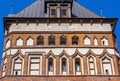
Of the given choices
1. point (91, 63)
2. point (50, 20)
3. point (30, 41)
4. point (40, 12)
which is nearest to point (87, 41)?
point (91, 63)

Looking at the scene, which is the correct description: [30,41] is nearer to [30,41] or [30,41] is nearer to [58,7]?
[30,41]

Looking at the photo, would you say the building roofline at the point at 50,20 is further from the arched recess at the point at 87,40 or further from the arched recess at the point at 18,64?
the arched recess at the point at 18,64

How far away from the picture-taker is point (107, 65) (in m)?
27.4

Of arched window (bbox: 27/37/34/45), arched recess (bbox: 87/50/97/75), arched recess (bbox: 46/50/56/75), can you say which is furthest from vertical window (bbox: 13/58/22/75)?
arched recess (bbox: 87/50/97/75)

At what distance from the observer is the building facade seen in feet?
87.3

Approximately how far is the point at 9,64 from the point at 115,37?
989 centimetres

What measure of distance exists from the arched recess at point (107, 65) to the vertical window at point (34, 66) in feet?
17.1

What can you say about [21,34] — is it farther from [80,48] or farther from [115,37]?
[115,37]

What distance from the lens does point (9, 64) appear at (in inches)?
1067

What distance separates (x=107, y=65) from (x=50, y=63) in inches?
185

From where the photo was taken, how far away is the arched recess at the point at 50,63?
26.8 metres

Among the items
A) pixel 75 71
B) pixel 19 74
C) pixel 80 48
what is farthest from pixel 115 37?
pixel 19 74

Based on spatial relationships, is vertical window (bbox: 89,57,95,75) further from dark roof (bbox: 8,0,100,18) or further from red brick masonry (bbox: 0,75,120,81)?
dark roof (bbox: 8,0,100,18)

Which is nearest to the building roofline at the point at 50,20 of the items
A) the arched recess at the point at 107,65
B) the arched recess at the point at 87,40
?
the arched recess at the point at 87,40
